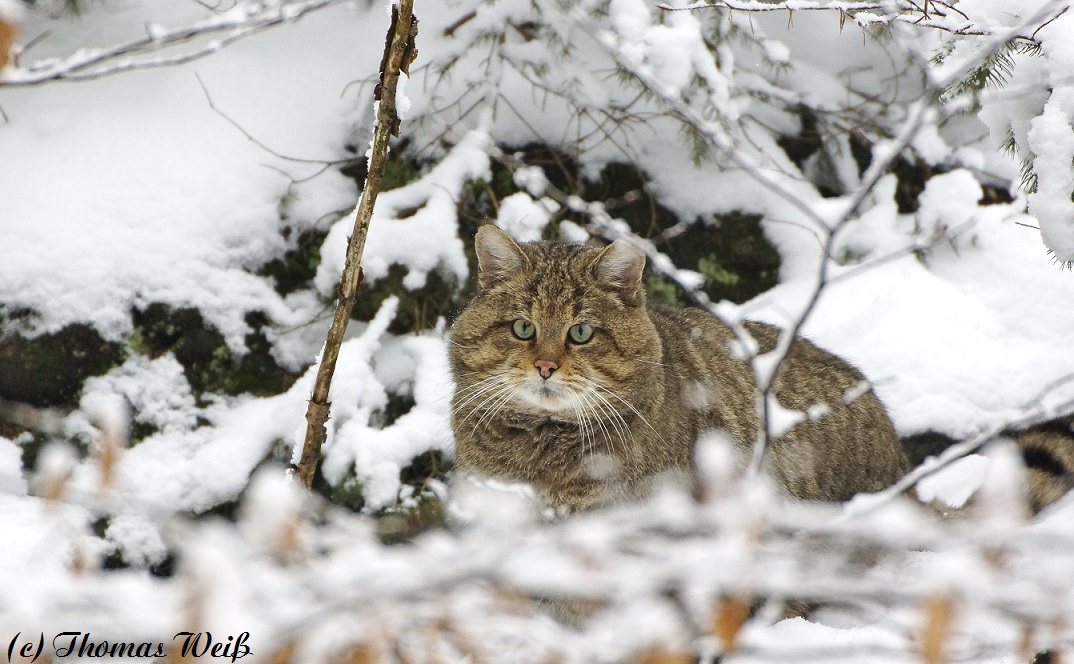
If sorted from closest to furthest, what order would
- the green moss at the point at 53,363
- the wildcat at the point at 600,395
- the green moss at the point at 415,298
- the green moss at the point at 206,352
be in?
the wildcat at the point at 600,395, the green moss at the point at 53,363, the green moss at the point at 206,352, the green moss at the point at 415,298

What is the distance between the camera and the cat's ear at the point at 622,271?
2.77 meters

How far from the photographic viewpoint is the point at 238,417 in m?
3.48

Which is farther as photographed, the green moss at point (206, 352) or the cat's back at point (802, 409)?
the green moss at point (206, 352)

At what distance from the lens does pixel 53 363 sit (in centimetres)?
332

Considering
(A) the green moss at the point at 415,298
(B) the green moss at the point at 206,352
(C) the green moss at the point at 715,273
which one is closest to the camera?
(B) the green moss at the point at 206,352

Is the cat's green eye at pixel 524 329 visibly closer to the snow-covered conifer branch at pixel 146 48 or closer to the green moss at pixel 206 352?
the green moss at pixel 206 352

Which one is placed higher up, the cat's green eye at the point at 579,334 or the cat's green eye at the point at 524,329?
the cat's green eye at the point at 579,334

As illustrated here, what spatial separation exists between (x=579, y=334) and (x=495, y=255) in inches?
15.5

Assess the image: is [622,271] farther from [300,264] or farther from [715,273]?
[300,264]

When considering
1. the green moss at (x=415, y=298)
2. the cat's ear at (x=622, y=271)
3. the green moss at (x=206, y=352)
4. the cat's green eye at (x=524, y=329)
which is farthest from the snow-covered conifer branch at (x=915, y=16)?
the green moss at (x=206, y=352)

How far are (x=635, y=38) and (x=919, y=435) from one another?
2001 mm

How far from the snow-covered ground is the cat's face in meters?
0.63

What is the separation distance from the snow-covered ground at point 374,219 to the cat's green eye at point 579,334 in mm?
812

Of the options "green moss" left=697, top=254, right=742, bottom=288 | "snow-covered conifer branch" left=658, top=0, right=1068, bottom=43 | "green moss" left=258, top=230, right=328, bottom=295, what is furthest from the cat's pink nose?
"green moss" left=697, top=254, right=742, bottom=288
